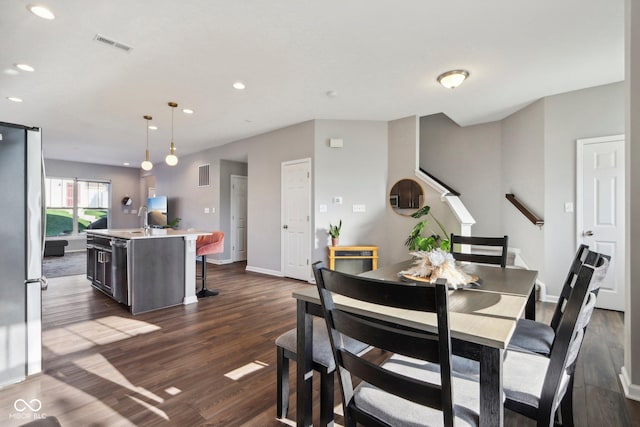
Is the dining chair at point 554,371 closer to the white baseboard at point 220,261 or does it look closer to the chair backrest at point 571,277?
the chair backrest at point 571,277

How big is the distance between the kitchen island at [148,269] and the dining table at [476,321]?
281 centimetres

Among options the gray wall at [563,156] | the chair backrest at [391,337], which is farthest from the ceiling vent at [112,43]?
the gray wall at [563,156]

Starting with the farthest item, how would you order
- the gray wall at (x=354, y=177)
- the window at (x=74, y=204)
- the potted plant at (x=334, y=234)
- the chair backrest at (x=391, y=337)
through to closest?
the window at (x=74, y=204) < the gray wall at (x=354, y=177) < the potted plant at (x=334, y=234) < the chair backrest at (x=391, y=337)

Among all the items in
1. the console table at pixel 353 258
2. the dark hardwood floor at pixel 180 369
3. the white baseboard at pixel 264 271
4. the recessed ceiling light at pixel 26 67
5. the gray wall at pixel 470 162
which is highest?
the recessed ceiling light at pixel 26 67

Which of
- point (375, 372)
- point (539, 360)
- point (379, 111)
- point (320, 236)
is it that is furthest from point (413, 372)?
point (379, 111)

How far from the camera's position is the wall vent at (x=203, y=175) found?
7.27m

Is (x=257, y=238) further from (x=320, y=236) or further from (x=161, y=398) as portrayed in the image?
(x=161, y=398)

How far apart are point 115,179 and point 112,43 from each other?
28.1ft

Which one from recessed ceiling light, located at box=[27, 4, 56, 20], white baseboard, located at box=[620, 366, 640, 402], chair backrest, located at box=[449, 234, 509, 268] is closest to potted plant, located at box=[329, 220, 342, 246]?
chair backrest, located at box=[449, 234, 509, 268]

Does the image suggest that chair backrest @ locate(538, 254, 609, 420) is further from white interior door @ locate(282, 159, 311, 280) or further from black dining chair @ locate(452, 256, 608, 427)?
white interior door @ locate(282, 159, 311, 280)

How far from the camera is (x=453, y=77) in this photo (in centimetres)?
327

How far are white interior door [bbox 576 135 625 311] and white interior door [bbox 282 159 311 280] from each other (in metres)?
3.70

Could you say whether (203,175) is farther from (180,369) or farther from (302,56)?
(180,369)

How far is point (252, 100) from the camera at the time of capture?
→ 13.6 feet
